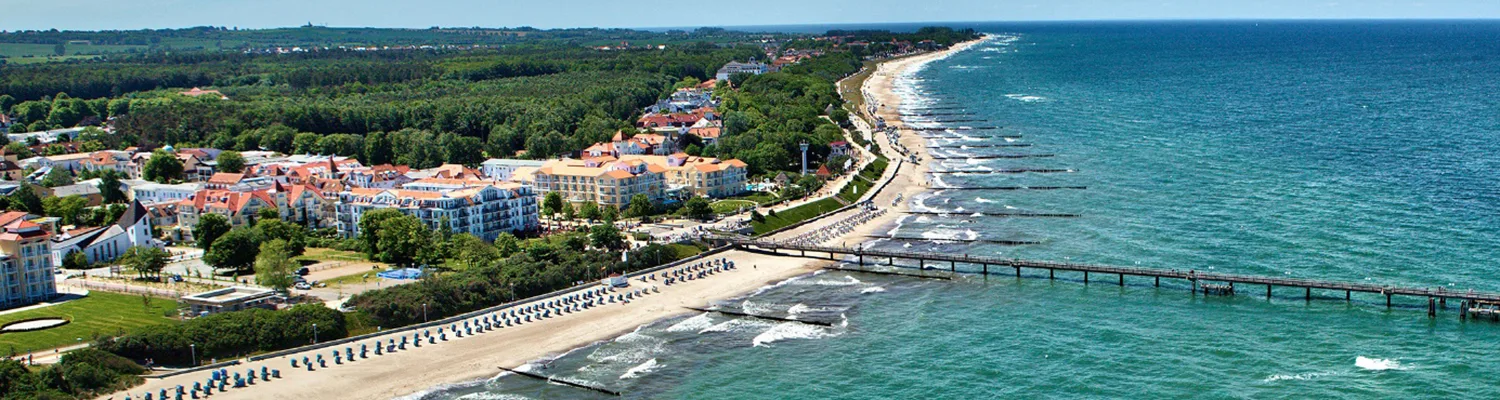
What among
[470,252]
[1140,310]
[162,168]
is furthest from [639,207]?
[162,168]

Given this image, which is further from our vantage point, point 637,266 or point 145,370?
point 637,266

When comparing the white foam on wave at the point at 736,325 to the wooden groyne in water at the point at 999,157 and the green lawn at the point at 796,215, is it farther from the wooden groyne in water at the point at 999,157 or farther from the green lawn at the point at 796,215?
the wooden groyne in water at the point at 999,157

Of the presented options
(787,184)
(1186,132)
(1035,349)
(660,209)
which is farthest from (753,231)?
(1186,132)

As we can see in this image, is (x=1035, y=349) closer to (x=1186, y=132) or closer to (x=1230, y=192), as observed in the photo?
(x=1230, y=192)

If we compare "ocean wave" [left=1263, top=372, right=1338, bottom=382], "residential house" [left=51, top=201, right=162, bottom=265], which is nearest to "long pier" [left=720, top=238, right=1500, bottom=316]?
"ocean wave" [left=1263, top=372, right=1338, bottom=382]

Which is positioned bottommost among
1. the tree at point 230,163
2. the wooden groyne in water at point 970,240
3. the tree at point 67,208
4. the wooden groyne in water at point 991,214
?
the wooden groyne in water at point 970,240

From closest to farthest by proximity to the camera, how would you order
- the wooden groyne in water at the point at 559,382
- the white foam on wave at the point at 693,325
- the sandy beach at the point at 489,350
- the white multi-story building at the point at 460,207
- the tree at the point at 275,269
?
the wooden groyne in water at the point at 559,382 → the sandy beach at the point at 489,350 → the white foam on wave at the point at 693,325 → the tree at the point at 275,269 → the white multi-story building at the point at 460,207

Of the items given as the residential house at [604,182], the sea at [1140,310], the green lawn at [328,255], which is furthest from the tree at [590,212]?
the sea at [1140,310]
